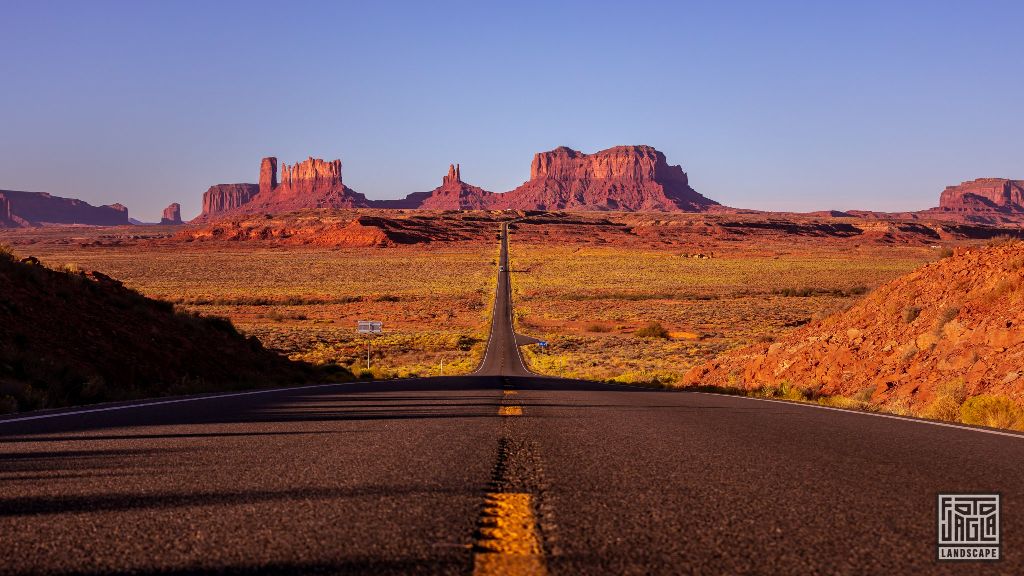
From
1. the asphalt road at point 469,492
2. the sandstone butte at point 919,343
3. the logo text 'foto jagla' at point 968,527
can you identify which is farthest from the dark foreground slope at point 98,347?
the sandstone butte at point 919,343

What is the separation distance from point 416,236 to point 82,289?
144 m

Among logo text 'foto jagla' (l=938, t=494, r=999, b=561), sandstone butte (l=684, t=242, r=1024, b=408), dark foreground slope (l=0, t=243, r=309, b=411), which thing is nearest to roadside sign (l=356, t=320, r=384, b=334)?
dark foreground slope (l=0, t=243, r=309, b=411)

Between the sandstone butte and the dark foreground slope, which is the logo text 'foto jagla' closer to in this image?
the sandstone butte

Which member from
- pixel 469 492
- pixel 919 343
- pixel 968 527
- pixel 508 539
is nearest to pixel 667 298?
pixel 919 343

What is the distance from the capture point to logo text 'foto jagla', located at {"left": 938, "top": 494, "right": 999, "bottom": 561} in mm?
3508

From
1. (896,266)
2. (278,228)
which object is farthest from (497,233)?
(896,266)

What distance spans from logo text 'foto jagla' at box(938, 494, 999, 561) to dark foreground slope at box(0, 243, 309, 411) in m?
10.9

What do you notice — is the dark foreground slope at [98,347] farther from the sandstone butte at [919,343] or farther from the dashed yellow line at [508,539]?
the sandstone butte at [919,343]

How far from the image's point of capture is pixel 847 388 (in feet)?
53.8

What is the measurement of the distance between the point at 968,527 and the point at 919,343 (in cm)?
1306

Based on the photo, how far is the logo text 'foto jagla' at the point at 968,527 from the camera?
11.5ft

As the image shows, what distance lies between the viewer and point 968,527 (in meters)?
3.97

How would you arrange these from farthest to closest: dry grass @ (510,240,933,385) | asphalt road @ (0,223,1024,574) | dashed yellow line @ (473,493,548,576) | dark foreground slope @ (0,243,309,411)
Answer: dry grass @ (510,240,933,385) → dark foreground slope @ (0,243,309,411) → asphalt road @ (0,223,1024,574) → dashed yellow line @ (473,493,548,576)

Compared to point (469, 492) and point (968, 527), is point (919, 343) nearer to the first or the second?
point (968, 527)
